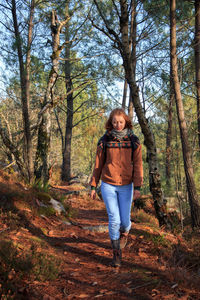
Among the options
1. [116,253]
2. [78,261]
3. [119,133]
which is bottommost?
[78,261]

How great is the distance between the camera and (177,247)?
459 centimetres

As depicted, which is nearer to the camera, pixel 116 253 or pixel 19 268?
pixel 19 268

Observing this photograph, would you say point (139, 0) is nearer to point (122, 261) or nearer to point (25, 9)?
point (25, 9)

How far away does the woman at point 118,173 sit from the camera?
12.0 feet

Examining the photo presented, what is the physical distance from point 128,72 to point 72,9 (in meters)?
6.85

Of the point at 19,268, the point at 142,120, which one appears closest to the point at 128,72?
the point at 142,120

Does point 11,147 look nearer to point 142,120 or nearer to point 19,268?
point 142,120

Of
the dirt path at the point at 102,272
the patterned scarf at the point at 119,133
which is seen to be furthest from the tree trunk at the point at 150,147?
the patterned scarf at the point at 119,133

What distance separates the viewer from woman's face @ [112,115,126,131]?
150 inches

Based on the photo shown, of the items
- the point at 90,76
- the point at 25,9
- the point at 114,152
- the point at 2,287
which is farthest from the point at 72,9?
the point at 2,287

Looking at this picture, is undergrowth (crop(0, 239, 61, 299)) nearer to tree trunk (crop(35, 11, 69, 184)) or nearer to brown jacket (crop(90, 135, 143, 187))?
brown jacket (crop(90, 135, 143, 187))

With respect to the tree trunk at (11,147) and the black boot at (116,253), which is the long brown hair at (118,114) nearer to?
the black boot at (116,253)

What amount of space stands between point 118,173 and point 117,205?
0.50 m

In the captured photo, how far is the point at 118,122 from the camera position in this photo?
150 inches
